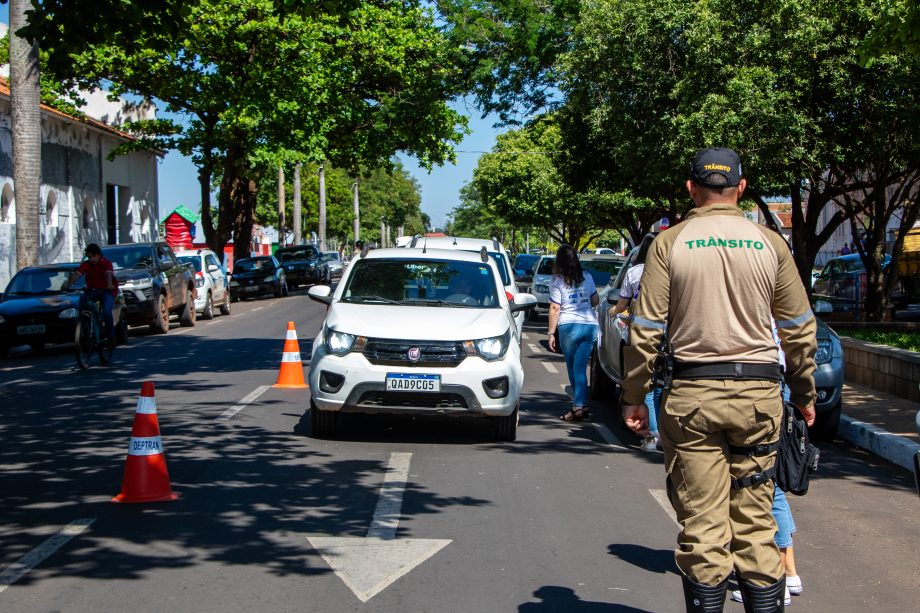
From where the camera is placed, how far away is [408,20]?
1471 inches

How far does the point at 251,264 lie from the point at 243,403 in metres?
28.8

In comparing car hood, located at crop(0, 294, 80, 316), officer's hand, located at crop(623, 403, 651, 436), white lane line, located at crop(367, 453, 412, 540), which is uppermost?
officer's hand, located at crop(623, 403, 651, 436)

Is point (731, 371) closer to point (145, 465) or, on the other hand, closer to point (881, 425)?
point (145, 465)

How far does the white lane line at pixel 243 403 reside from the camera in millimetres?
11180

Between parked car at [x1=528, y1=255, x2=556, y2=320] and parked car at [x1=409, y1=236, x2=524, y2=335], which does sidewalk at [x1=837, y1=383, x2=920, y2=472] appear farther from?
parked car at [x1=528, y1=255, x2=556, y2=320]

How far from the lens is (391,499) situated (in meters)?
Result: 7.37

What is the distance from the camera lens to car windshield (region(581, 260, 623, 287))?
24.2 metres

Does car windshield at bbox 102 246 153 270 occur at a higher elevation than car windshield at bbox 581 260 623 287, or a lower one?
higher

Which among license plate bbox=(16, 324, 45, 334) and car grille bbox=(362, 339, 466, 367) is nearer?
car grille bbox=(362, 339, 466, 367)

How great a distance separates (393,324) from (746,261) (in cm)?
561

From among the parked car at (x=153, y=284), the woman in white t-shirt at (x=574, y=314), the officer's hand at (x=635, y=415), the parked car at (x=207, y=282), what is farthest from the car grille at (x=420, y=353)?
the parked car at (x=207, y=282)

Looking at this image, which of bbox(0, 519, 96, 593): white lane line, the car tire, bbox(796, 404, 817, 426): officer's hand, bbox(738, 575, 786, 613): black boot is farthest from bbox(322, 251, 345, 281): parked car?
bbox(738, 575, 786, 613): black boot

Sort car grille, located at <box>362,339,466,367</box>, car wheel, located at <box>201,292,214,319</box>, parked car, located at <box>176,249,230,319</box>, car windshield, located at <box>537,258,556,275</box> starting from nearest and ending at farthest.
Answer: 1. car grille, located at <box>362,339,466,367</box>
2. car windshield, located at <box>537,258,556,275</box>
3. parked car, located at <box>176,249,230,319</box>
4. car wheel, located at <box>201,292,214,319</box>

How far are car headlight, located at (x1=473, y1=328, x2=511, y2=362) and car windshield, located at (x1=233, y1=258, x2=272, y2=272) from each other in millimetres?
30988
